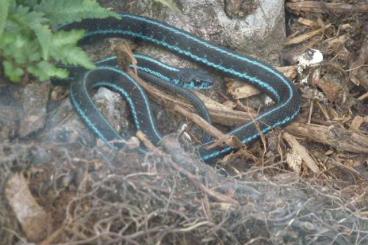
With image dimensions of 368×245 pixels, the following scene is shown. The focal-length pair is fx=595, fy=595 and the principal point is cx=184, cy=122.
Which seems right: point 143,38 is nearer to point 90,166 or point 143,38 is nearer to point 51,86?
point 51,86

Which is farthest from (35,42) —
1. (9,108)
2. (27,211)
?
(27,211)

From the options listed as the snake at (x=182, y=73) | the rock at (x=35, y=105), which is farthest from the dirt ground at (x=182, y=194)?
the rock at (x=35, y=105)

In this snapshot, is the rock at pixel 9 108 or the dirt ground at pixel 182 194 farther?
the rock at pixel 9 108

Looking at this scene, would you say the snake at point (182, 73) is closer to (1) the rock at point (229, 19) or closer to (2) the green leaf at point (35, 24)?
(1) the rock at point (229, 19)

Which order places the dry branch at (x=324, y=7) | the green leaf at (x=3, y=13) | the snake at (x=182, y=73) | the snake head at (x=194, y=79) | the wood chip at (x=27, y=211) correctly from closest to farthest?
1. the wood chip at (x=27, y=211)
2. the green leaf at (x=3, y=13)
3. the snake at (x=182, y=73)
4. the snake head at (x=194, y=79)
5. the dry branch at (x=324, y=7)

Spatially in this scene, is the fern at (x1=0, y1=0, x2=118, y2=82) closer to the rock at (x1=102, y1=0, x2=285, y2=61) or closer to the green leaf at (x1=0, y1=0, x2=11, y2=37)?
the green leaf at (x1=0, y1=0, x2=11, y2=37)

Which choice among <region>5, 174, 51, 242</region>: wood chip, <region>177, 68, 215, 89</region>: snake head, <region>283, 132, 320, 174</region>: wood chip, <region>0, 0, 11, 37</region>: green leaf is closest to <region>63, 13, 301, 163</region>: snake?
<region>177, 68, 215, 89</region>: snake head

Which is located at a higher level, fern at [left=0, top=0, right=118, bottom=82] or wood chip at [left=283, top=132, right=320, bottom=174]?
fern at [left=0, top=0, right=118, bottom=82]
